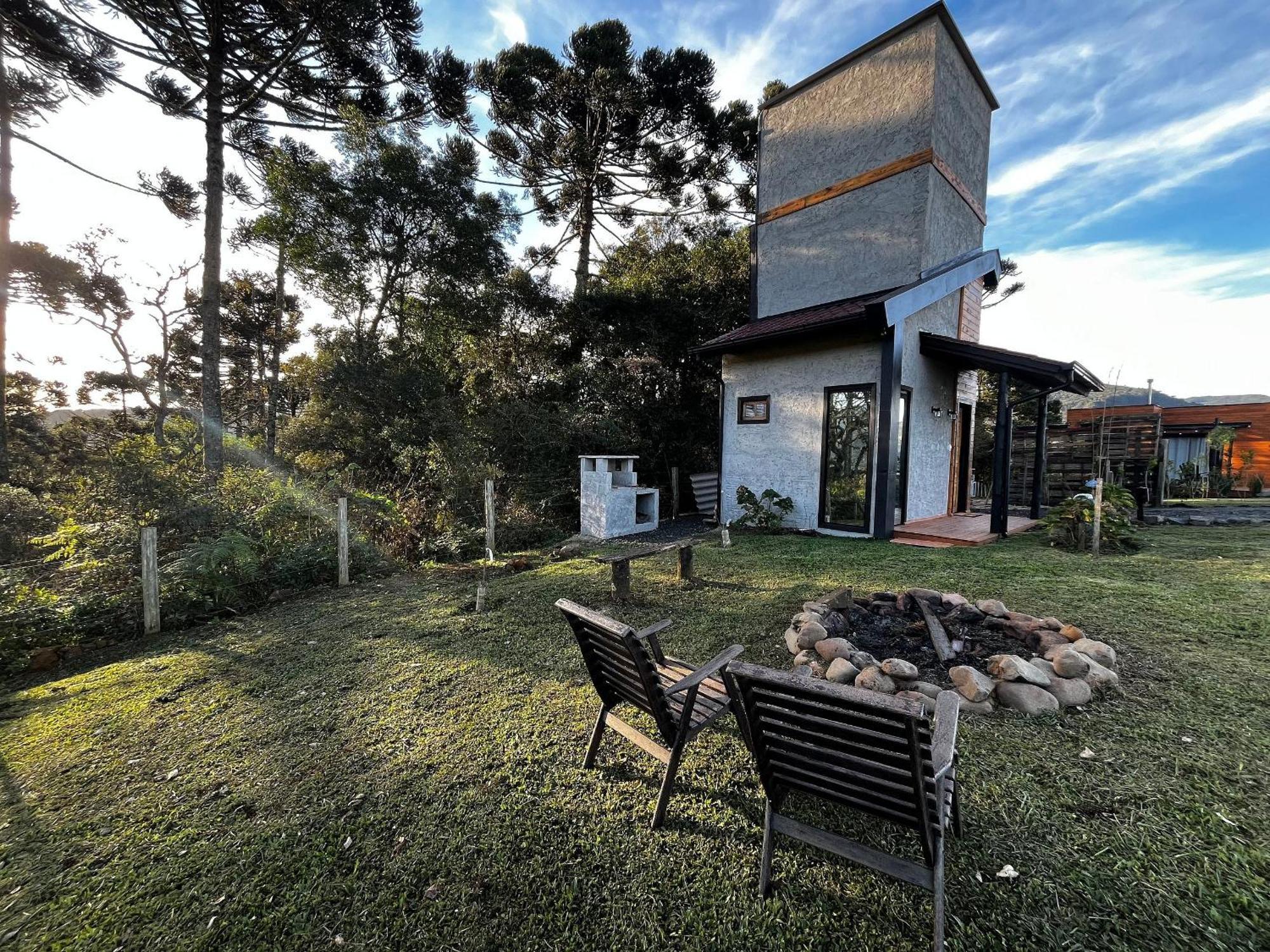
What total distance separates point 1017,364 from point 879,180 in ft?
13.8

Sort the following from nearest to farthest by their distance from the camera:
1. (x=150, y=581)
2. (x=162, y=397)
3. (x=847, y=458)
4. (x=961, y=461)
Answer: (x=150, y=581), (x=847, y=458), (x=961, y=461), (x=162, y=397)

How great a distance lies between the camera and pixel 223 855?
6.57 ft

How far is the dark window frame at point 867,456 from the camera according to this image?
316 inches

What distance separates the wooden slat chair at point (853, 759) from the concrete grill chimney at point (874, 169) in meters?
9.19

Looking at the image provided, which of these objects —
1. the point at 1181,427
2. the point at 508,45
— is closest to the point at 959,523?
the point at 1181,427

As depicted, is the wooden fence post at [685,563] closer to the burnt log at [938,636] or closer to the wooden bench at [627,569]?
the wooden bench at [627,569]

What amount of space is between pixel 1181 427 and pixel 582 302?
65.2 feet

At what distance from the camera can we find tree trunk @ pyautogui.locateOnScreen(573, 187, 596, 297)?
53.3ft

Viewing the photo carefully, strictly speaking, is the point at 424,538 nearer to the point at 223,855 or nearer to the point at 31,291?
the point at 223,855

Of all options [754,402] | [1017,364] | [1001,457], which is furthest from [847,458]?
[1017,364]

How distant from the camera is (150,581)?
501 cm

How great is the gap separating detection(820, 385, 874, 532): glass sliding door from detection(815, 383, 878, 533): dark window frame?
0.01 metres

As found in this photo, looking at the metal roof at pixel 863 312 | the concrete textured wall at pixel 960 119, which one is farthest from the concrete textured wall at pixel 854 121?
the metal roof at pixel 863 312

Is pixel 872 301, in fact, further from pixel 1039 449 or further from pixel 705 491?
pixel 705 491
